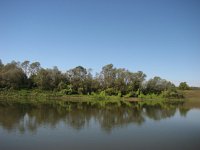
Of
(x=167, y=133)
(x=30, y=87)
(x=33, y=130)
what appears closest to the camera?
(x=33, y=130)

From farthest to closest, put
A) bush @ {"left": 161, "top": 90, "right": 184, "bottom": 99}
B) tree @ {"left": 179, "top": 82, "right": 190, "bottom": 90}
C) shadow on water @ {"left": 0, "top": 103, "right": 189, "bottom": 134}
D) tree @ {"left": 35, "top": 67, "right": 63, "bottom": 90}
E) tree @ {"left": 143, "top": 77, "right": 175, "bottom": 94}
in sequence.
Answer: tree @ {"left": 179, "top": 82, "right": 190, "bottom": 90} → tree @ {"left": 143, "top": 77, "right": 175, "bottom": 94} → bush @ {"left": 161, "top": 90, "right": 184, "bottom": 99} → tree @ {"left": 35, "top": 67, "right": 63, "bottom": 90} → shadow on water @ {"left": 0, "top": 103, "right": 189, "bottom": 134}

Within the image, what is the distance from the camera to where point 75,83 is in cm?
7406

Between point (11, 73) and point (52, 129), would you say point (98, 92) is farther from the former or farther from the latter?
point (52, 129)

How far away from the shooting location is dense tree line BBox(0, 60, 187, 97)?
7125 cm

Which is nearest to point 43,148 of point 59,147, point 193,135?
point 59,147

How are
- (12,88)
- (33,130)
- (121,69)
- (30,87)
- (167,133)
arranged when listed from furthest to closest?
1. (121,69)
2. (30,87)
3. (12,88)
4. (167,133)
5. (33,130)

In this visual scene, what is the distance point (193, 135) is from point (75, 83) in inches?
2280

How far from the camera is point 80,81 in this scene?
75.6m

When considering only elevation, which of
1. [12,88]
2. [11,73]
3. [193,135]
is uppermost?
[11,73]

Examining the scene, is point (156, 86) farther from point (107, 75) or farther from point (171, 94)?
point (107, 75)

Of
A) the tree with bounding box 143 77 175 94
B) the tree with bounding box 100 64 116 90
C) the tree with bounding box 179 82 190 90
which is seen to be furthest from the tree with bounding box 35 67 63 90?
the tree with bounding box 179 82 190 90

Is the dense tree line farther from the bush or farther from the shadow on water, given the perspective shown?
the shadow on water

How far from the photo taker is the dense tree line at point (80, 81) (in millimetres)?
71250

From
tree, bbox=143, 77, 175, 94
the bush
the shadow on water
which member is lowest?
the shadow on water
